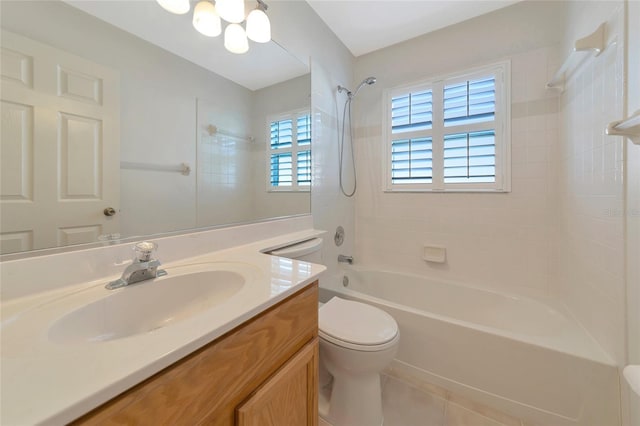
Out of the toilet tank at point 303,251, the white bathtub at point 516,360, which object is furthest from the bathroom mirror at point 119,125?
the white bathtub at point 516,360

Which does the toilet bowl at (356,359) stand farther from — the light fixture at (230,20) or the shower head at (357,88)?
the shower head at (357,88)

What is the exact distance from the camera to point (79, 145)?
749mm

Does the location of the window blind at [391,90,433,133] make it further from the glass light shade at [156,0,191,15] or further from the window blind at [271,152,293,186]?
the glass light shade at [156,0,191,15]

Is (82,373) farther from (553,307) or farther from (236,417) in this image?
(553,307)

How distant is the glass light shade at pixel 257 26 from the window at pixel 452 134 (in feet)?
4.29

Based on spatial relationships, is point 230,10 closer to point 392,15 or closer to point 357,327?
point 392,15

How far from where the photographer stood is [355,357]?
1.06m

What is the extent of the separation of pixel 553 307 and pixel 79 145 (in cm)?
252

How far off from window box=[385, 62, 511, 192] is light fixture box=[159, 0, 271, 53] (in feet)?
4.38

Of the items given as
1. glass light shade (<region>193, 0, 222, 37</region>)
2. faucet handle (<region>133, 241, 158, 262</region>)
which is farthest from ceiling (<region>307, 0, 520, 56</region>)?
faucet handle (<region>133, 241, 158, 262</region>)

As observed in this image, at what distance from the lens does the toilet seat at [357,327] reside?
1064 mm

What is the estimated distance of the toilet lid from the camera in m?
1.08

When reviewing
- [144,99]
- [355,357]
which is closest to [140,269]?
[144,99]

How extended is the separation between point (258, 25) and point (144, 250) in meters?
1.20
